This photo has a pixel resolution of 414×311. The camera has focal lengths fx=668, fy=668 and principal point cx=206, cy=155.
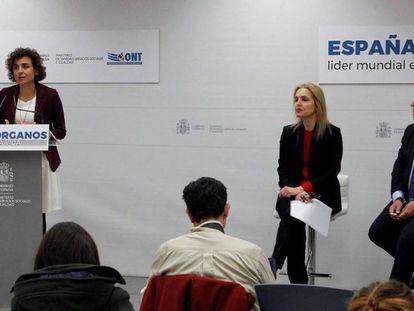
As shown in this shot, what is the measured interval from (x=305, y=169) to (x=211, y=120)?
1242 mm

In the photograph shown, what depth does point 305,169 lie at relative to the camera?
4613 millimetres

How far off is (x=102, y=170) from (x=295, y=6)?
7.04 feet

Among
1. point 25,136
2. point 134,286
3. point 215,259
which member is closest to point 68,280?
point 215,259

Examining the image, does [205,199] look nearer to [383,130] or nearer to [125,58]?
[383,130]

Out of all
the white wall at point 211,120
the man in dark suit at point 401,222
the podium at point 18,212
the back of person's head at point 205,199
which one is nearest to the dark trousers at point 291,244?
the man in dark suit at point 401,222

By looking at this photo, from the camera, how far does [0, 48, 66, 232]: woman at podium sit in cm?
462

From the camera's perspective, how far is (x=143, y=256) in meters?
5.81

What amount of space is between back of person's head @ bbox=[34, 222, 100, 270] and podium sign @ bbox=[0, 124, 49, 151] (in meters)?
2.07

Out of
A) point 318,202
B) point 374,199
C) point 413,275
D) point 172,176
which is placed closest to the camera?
point 413,275

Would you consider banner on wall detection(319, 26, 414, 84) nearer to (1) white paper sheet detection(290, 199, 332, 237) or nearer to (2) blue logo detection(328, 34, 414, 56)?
(2) blue logo detection(328, 34, 414, 56)

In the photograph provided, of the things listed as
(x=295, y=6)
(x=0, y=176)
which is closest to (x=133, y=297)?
(x=0, y=176)

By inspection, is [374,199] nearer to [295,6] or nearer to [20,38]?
[295,6]

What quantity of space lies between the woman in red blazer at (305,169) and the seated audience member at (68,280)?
2418 mm

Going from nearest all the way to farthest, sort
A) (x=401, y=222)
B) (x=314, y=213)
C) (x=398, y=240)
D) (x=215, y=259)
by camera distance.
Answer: (x=215, y=259) → (x=398, y=240) → (x=401, y=222) → (x=314, y=213)
